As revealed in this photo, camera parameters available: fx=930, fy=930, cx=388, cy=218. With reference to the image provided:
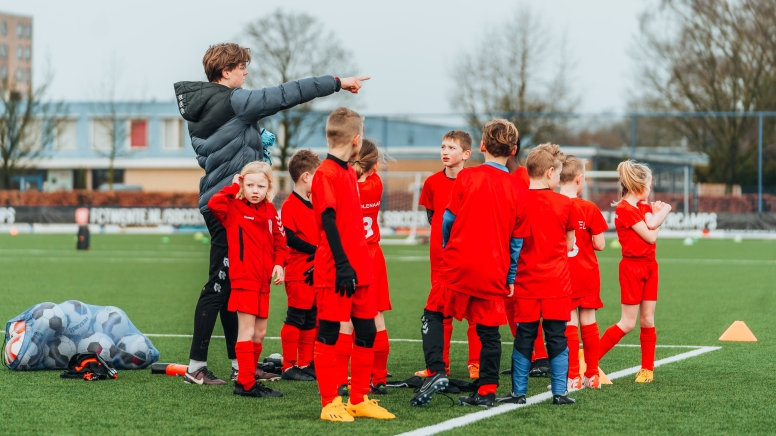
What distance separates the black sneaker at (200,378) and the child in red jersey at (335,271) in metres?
1.27

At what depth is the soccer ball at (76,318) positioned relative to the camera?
6527mm

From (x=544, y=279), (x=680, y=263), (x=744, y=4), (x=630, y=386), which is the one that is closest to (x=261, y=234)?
(x=544, y=279)

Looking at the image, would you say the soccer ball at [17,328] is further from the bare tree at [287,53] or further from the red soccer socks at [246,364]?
the bare tree at [287,53]

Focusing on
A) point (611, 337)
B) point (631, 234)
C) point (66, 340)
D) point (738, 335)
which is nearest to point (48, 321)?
point (66, 340)

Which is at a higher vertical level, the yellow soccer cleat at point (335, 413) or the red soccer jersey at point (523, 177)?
A: the red soccer jersey at point (523, 177)

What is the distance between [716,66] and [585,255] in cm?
3416

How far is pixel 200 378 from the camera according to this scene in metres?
5.98

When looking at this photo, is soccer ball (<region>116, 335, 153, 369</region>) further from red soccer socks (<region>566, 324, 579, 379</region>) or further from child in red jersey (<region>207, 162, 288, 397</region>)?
red soccer socks (<region>566, 324, 579, 379</region>)

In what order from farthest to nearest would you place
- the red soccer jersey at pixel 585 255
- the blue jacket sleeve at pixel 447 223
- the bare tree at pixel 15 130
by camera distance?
the bare tree at pixel 15 130, the red soccer jersey at pixel 585 255, the blue jacket sleeve at pixel 447 223

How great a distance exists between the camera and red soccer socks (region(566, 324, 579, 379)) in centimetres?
589

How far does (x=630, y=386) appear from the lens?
19.5ft

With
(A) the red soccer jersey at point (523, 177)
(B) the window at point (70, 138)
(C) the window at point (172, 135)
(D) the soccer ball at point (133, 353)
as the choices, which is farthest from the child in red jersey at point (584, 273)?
(B) the window at point (70, 138)

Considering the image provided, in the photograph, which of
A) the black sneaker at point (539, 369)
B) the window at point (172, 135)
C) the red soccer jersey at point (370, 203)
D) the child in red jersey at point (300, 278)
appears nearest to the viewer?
the red soccer jersey at point (370, 203)

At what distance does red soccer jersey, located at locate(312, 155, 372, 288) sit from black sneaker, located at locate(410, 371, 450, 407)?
0.72 m
